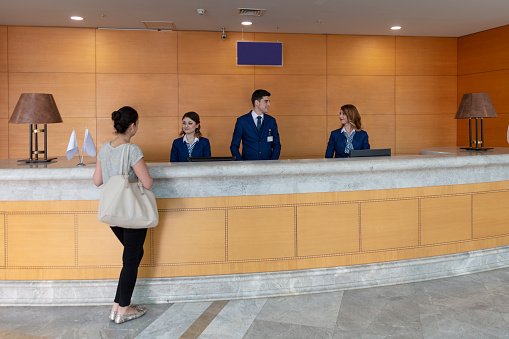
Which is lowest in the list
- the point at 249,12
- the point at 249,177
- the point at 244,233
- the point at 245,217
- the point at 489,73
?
the point at 244,233

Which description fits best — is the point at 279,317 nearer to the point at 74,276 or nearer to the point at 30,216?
the point at 74,276

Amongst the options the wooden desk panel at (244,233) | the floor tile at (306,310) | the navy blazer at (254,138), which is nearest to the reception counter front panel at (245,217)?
the wooden desk panel at (244,233)

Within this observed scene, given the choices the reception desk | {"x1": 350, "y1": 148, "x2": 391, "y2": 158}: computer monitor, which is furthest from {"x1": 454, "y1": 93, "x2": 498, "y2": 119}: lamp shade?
{"x1": 350, "y1": 148, "x2": 391, "y2": 158}: computer monitor

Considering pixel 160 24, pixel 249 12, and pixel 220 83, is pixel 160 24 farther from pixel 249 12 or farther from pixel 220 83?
pixel 249 12

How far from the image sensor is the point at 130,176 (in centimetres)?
296

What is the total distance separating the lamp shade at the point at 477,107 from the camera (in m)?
4.61

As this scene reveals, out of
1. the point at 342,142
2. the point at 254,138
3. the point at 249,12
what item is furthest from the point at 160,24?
the point at 342,142

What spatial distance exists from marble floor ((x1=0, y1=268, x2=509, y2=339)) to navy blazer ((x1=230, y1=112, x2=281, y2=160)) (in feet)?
6.44

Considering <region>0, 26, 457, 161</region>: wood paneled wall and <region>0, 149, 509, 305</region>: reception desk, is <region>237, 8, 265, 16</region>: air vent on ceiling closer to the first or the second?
<region>0, 26, 457, 161</region>: wood paneled wall

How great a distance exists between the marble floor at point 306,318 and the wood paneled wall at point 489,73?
444cm

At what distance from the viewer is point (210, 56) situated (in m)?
7.52

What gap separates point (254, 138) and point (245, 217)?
5.61 feet

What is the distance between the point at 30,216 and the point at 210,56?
15.8 feet

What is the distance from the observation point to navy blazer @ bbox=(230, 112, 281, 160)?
16.6ft
